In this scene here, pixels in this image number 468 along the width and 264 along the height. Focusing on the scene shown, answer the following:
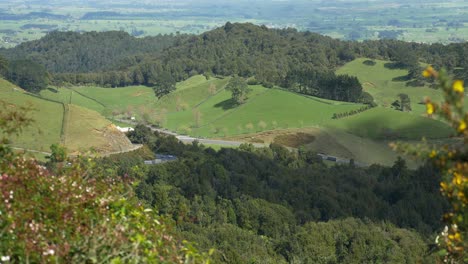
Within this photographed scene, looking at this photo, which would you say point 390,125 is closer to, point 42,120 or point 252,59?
point 42,120

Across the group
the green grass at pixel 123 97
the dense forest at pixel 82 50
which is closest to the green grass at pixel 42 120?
the green grass at pixel 123 97

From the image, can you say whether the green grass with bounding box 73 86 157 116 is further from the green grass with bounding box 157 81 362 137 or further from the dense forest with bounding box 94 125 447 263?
the dense forest with bounding box 94 125 447 263

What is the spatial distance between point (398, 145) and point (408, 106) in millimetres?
70642

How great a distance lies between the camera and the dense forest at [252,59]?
3297 inches

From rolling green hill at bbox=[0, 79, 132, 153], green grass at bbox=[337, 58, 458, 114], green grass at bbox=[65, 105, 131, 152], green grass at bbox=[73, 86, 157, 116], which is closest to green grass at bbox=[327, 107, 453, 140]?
green grass at bbox=[337, 58, 458, 114]

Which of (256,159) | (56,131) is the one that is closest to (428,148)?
(256,159)

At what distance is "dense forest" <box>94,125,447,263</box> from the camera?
91.6 ft

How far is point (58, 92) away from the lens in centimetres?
8894

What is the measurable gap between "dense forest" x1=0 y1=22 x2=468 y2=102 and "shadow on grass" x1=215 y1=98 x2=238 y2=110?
611cm

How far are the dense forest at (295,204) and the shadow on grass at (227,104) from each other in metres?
28.9

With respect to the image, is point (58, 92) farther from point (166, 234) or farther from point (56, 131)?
point (166, 234)

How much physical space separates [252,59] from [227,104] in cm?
2738

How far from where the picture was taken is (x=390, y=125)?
59.8 m

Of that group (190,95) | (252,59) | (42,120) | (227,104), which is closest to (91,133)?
(42,120)
